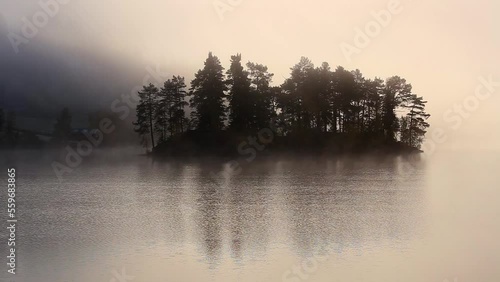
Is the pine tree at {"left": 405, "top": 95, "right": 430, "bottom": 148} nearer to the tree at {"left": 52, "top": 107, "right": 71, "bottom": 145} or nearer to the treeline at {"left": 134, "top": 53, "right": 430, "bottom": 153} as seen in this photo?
the treeline at {"left": 134, "top": 53, "right": 430, "bottom": 153}

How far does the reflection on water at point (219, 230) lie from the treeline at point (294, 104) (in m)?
50.4

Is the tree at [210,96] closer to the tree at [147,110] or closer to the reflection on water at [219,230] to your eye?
the tree at [147,110]

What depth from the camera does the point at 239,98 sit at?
97000 millimetres

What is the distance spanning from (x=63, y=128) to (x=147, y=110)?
3104 centimetres

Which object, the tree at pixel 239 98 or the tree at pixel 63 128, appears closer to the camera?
the tree at pixel 239 98

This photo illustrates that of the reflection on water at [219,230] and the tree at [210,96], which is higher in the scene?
the tree at [210,96]

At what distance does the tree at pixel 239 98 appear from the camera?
96.9 meters

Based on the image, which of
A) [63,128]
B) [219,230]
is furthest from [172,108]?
[219,230]

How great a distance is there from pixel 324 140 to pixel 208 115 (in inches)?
815

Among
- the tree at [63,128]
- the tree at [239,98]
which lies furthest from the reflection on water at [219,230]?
the tree at [63,128]

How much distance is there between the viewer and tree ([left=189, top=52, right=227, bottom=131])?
9762 cm

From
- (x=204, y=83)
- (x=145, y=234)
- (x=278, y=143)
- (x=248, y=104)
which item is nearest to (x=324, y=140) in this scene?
(x=278, y=143)

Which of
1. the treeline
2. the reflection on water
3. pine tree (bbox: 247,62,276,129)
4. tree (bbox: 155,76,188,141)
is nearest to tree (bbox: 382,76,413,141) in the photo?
the treeline

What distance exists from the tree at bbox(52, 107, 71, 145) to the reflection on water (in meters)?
85.1
